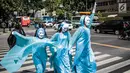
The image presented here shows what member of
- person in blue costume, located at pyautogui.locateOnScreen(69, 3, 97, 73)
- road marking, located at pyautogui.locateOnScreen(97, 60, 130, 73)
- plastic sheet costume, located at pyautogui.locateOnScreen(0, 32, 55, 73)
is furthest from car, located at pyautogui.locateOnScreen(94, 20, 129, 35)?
person in blue costume, located at pyautogui.locateOnScreen(69, 3, 97, 73)

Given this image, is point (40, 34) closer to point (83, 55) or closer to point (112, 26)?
point (83, 55)

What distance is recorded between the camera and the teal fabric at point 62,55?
818 cm

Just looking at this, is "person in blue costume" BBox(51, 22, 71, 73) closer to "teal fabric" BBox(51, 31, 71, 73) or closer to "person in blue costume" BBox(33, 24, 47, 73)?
"teal fabric" BBox(51, 31, 71, 73)

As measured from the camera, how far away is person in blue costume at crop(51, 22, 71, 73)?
26.9 ft

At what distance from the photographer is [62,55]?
8250 millimetres

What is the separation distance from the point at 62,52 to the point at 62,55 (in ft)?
0.27

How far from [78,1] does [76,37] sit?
3299 inches

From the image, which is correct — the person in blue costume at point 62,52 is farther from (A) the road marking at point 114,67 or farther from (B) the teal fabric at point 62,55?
(A) the road marking at point 114,67

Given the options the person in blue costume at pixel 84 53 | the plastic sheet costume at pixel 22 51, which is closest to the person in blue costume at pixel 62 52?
the plastic sheet costume at pixel 22 51

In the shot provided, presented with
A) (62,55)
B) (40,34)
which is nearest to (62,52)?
(62,55)

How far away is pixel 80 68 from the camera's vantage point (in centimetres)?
779

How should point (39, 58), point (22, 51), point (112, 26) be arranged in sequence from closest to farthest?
point (39, 58) < point (22, 51) < point (112, 26)

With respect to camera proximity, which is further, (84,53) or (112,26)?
(112,26)

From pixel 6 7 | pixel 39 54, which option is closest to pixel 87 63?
pixel 39 54
